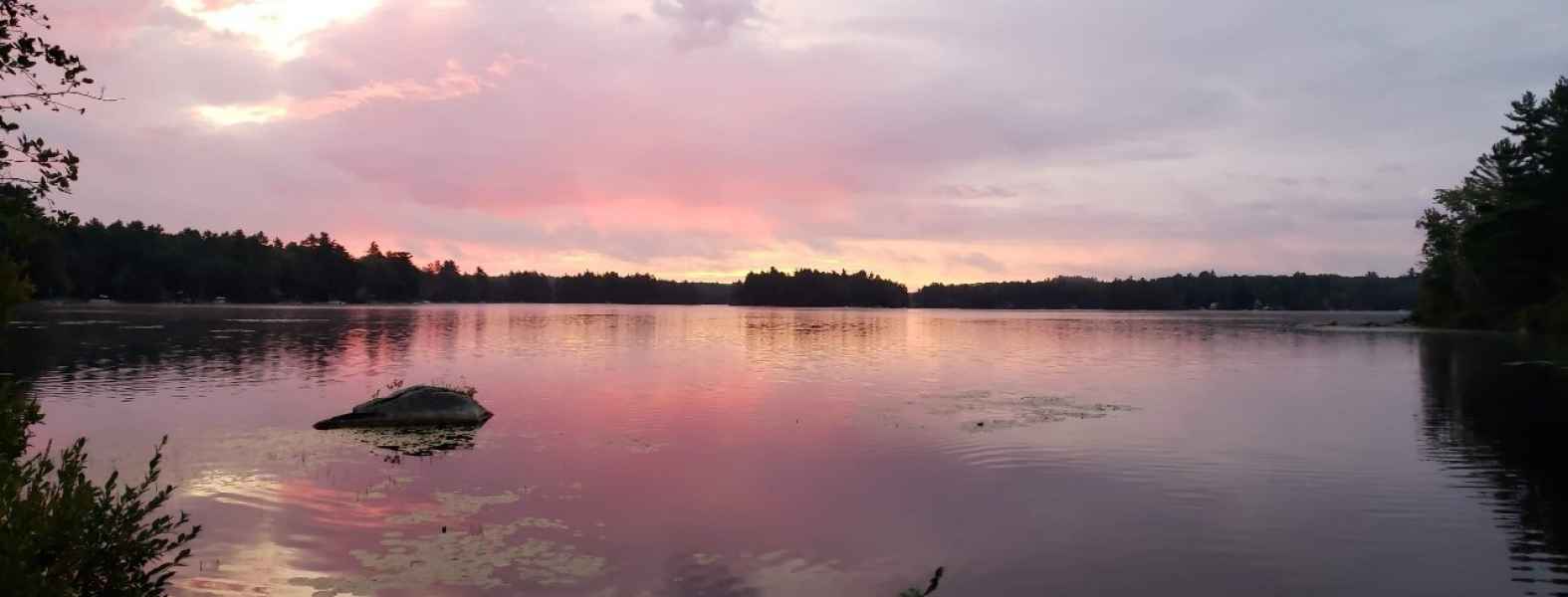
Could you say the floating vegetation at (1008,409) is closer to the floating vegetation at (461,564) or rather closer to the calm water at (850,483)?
the calm water at (850,483)

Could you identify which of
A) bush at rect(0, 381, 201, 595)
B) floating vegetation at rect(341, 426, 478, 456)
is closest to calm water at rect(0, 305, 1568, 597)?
floating vegetation at rect(341, 426, 478, 456)

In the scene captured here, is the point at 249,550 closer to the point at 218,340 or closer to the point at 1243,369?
the point at 1243,369

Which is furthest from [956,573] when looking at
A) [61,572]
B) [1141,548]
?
[61,572]

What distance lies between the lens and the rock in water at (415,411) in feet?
77.4

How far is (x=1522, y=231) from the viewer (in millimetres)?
55875

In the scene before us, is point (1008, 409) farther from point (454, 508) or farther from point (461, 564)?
point (461, 564)

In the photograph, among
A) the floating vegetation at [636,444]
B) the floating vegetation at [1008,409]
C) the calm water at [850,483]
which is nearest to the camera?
the calm water at [850,483]

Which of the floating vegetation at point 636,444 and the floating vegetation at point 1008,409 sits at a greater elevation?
the floating vegetation at point 1008,409

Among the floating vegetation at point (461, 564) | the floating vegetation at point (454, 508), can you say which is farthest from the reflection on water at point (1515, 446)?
the floating vegetation at point (454, 508)

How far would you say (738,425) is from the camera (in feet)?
81.3

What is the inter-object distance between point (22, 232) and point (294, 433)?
51.1 feet

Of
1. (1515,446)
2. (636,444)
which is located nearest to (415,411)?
(636,444)

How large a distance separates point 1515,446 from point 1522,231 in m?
46.5

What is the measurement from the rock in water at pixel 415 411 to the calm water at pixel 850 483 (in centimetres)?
136
